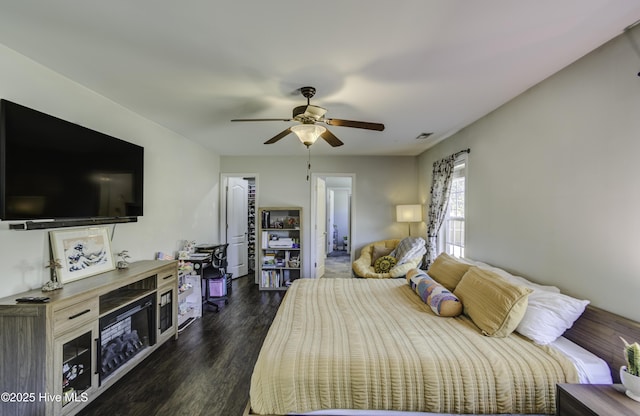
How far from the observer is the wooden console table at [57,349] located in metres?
1.72

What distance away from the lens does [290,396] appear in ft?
5.08

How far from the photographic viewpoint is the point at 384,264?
15.4ft

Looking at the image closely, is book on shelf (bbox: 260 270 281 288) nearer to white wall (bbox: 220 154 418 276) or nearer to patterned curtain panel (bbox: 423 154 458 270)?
white wall (bbox: 220 154 418 276)

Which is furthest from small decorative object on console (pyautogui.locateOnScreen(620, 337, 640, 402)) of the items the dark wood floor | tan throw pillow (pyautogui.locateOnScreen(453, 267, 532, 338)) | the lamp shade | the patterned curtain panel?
the lamp shade

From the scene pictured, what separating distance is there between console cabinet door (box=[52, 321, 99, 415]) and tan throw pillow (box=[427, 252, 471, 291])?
3.00 meters

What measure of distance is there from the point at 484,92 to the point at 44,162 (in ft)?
11.7

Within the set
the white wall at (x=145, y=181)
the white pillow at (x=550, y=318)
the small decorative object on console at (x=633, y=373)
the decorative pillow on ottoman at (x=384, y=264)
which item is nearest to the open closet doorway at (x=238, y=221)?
the white wall at (x=145, y=181)

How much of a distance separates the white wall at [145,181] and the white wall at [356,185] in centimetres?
93

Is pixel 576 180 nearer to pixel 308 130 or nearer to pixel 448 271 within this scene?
pixel 448 271

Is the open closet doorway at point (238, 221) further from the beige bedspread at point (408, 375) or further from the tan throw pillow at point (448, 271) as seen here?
the beige bedspread at point (408, 375)

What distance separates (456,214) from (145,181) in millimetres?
4089

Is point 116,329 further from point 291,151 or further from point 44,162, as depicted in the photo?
point 291,151

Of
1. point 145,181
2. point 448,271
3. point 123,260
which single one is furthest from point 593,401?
point 145,181

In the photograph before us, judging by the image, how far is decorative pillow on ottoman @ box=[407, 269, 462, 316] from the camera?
2242mm
